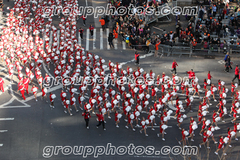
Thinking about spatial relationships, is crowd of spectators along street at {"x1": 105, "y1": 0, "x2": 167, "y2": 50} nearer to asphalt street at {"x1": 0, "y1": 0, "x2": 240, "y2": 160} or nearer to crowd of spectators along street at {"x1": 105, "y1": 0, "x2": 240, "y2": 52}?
crowd of spectators along street at {"x1": 105, "y1": 0, "x2": 240, "y2": 52}

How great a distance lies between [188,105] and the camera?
103ft

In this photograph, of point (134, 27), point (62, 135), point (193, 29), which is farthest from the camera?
point (193, 29)

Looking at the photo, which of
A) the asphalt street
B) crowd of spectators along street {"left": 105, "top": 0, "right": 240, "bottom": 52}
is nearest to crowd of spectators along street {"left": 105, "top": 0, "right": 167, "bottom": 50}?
crowd of spectators along street {"left": 105, "top": 0, "right": 240, "bottom": 52}

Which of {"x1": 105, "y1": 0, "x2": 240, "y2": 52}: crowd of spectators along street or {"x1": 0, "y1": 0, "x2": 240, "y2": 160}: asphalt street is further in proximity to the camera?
{"x1": 105, "y1": 0, "x2": 240, "y2": 52}: crowd of spectators along street

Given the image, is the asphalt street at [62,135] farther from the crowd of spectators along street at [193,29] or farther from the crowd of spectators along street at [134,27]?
the crowd of spectators along street at [134,27]

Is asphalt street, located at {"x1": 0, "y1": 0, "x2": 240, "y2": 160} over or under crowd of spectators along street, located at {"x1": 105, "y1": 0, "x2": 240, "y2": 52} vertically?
under

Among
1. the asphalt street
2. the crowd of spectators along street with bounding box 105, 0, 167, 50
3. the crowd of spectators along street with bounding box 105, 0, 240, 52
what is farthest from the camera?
the crowd of spectators along street with bounding box 105, 0, 167, 50

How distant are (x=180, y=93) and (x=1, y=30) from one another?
25430 mm

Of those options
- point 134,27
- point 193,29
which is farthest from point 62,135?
point 193,29

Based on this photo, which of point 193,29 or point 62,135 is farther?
point 193,29

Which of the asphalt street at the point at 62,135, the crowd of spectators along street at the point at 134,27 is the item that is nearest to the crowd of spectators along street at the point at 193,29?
the crowd of spectators along street at the point at 134,27

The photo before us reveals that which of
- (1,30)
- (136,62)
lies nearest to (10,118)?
(136,62)

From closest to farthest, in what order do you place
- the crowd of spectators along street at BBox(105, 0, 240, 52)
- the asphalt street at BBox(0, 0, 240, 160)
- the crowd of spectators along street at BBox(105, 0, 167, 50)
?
the asphalt street at BBox(0, 0, 240, 160), the crowd of spectators along street at BBox(105, 0, 240, 52), the crowd of spectators along street at BBox(105, 0, 167, 50)

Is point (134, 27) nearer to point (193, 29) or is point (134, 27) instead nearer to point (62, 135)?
point (193, 29)
